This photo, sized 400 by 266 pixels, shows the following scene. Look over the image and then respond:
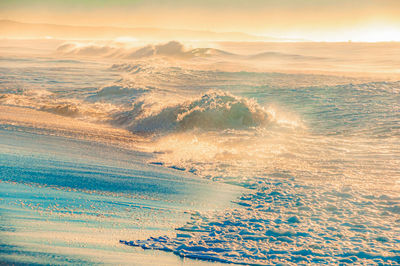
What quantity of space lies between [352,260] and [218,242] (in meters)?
1.08

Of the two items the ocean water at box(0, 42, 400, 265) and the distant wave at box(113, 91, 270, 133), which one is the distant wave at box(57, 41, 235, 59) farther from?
the distant wave at box(113, 91, 270, 133)

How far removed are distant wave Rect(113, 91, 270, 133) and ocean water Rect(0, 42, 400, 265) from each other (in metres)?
0.04

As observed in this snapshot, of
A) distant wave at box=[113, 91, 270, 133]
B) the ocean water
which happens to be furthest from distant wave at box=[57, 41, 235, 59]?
distant wave at box=[113, 91, 270, 133]

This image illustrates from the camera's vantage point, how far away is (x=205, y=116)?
10992 millimetres

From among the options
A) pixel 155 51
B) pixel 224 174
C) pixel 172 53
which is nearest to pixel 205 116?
pixel 224 174

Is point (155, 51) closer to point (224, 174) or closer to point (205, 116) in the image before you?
point (205, 116)

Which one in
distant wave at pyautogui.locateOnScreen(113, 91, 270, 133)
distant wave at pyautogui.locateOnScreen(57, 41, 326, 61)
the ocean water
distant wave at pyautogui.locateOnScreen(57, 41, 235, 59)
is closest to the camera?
the ocean water

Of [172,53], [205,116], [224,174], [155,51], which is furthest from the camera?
[155,51]

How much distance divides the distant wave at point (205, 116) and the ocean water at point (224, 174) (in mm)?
38

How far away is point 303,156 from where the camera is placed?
25.2 feet

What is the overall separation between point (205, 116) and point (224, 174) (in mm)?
4601

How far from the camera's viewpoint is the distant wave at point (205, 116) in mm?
10828

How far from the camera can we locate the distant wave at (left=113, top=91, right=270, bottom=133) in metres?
10.8

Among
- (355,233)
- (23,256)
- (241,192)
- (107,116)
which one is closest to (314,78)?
(107,116)
